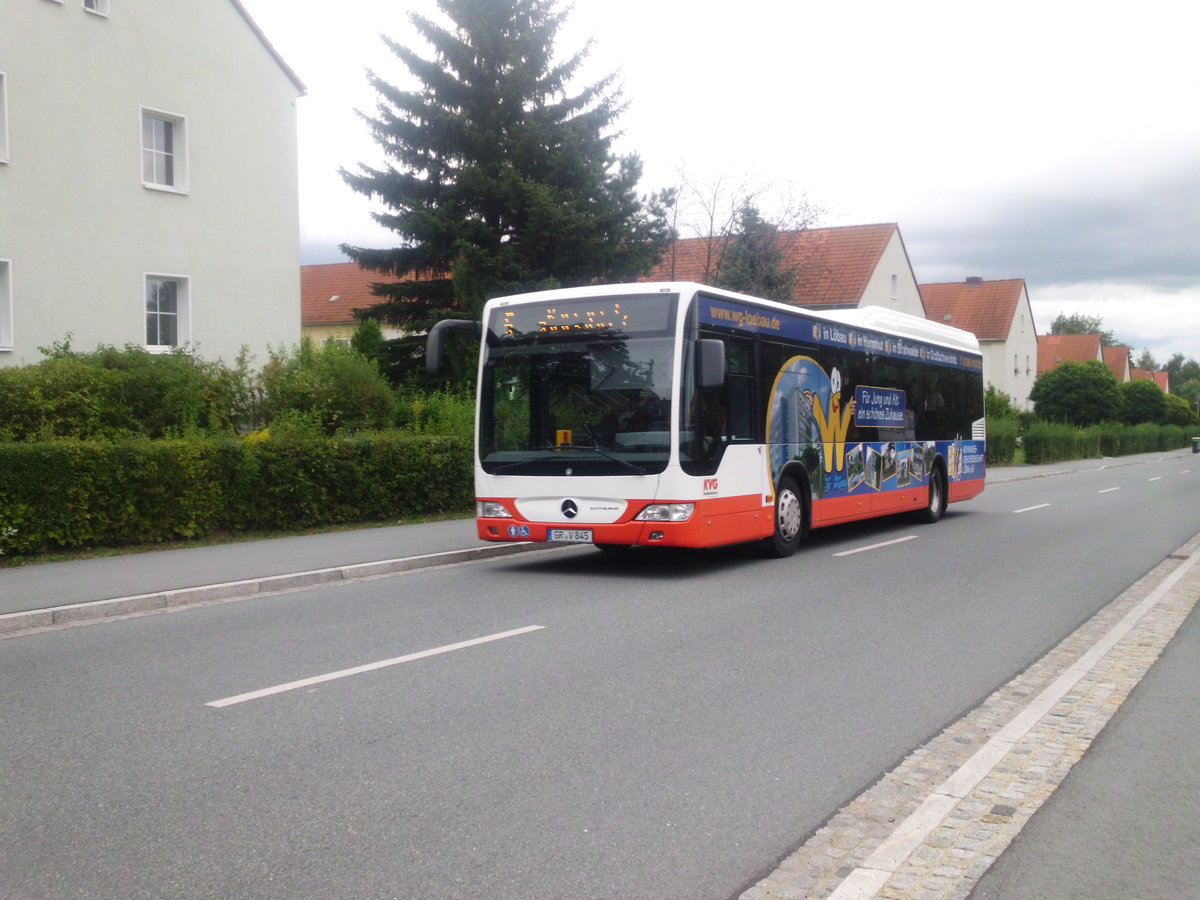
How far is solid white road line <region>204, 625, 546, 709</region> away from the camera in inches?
256

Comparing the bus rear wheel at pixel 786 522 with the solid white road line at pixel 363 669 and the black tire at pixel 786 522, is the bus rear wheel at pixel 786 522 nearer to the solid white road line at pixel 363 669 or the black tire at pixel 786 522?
the black tire at pixel 786 522

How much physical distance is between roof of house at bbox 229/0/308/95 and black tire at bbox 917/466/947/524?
50.6ft

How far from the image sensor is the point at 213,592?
10.5 meters

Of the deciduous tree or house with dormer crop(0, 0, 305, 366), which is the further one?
the deciduous tree

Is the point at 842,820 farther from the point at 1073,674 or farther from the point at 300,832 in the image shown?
the point at 1073,674

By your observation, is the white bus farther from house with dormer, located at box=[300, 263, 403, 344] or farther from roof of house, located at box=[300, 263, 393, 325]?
roof of house, located at box=[300, 263, 393, 325]

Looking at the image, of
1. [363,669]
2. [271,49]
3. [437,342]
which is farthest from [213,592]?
[271,49]

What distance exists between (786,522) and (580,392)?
316 cm

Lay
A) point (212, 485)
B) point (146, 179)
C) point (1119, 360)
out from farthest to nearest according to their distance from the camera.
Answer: point (1119, 360)
point (146, 179)
point (212, 485)

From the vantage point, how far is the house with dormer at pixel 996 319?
74625 mm

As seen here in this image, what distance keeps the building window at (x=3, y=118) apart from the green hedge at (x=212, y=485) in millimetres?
7456

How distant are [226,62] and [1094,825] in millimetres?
22330

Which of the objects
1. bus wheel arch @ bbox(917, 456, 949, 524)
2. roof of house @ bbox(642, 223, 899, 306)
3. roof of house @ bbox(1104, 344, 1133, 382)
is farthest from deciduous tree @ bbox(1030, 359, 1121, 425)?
bus wheel arch @ bbox(917, 456, 949, 524)

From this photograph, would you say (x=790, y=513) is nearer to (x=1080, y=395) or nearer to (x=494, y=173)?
(x=494, y=173)
